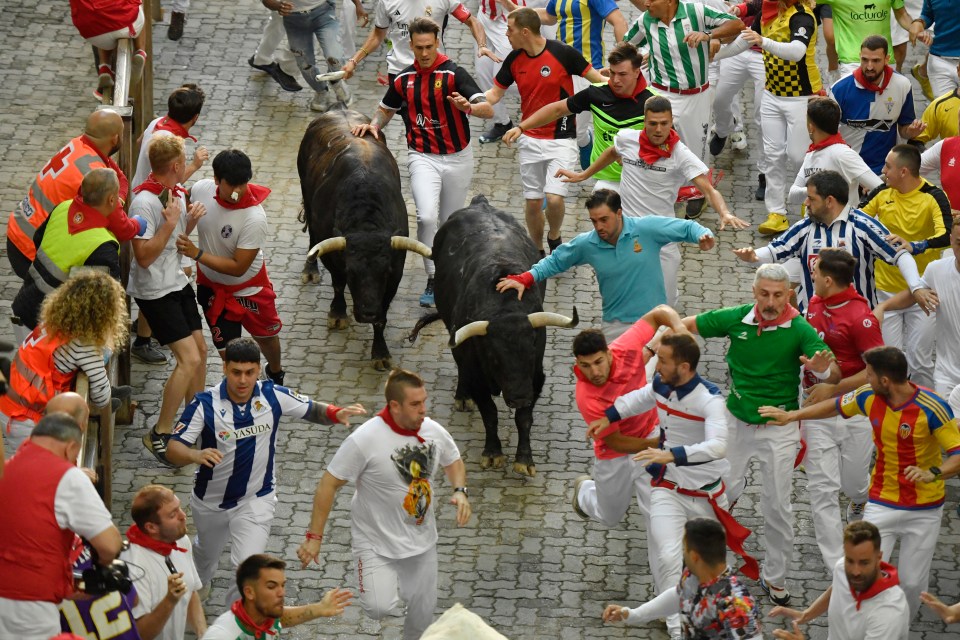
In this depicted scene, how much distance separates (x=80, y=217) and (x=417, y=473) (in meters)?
3.06

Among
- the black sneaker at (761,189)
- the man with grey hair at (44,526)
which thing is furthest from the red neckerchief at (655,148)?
the man with grey hair at (44,526)

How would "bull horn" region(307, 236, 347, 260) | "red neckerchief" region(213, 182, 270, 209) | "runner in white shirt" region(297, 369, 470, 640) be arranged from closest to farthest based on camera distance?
1. "runner in white shirt" region(297, 369, 470, 640)
2. "red neckerchief" region(213, 182, 270, 209)
3. "bull horn" region(307, 236, 347, 260)

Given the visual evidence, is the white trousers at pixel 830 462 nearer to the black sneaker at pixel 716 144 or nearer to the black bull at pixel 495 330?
the black bull at pixel 495 330

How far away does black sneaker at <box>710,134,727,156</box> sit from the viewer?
52.1 ft

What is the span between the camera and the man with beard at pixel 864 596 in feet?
27.2

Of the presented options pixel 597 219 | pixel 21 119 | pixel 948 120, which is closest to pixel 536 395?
pixel 597 219

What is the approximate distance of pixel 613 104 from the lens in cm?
1319

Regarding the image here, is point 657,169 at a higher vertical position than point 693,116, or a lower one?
higher

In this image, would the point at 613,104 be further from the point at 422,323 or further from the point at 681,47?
the point at 422,323

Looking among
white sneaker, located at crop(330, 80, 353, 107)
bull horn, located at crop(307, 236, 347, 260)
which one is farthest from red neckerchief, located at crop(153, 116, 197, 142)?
white sneaker, located at crop(330, 80, 353, 107)

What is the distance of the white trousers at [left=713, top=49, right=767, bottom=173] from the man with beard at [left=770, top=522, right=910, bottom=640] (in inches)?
274

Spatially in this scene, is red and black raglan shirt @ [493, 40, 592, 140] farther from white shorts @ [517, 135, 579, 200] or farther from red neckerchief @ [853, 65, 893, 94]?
red neckerchief @ [853, 65, 893, 94]

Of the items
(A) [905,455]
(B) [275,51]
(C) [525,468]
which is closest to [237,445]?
(C) [525,468]

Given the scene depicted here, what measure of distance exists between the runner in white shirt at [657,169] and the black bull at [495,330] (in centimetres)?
97
